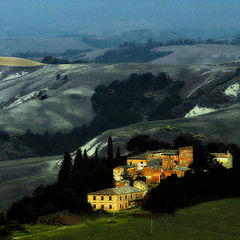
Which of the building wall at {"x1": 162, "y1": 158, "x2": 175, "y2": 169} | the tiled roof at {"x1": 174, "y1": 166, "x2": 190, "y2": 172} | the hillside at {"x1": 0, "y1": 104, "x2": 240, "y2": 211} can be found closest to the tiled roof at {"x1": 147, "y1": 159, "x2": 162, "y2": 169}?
the building wall at {"x1": 162, "y1": 158, "x2": 175, "y2": 169}

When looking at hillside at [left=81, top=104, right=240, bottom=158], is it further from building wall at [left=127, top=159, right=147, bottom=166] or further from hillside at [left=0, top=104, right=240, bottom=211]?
building wall at [left=127, top=159, right=147, bottom=166]

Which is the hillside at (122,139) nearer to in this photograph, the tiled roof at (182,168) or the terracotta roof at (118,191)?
the tiled roof at (182,168)

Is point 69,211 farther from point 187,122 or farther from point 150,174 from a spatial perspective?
point 187,122

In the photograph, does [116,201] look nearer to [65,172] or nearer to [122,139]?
[65,172]

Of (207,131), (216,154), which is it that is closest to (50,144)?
(207,131)

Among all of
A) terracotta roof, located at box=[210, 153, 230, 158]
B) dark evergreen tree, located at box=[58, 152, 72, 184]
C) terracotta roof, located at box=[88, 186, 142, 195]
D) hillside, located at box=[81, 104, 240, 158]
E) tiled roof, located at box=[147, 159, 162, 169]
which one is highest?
hillside, located at box=[81, 104, 240, 158]

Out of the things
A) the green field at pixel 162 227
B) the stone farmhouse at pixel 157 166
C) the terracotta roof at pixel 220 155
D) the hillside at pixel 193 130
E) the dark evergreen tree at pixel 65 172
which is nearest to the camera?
the green field at pixel 162 227

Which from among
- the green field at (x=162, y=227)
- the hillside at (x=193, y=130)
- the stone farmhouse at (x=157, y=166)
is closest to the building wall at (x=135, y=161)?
the stone farmhouse at (x=157, y=166)
